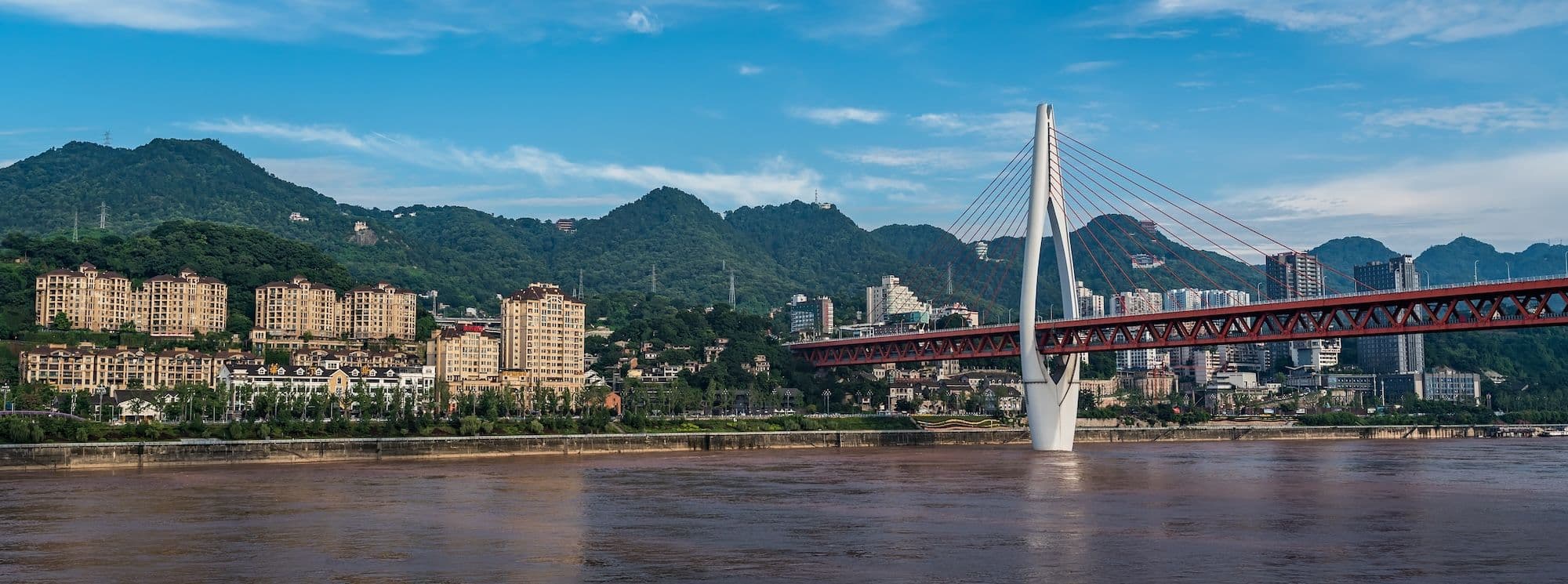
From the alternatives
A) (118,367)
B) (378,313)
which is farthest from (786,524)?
(378,313)

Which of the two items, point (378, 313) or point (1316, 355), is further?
point (1316, 355)

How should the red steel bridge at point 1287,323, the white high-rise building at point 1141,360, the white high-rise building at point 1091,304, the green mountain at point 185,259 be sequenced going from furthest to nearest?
the white high-rise building at point 1091,304 < the white high-rise building at point 1141,360 < the green mountain at point 185,259 < the red steel bridge at point 1287,323

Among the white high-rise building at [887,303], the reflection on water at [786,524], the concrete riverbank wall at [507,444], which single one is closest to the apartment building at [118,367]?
the concrete riverbank wall at [507,444]

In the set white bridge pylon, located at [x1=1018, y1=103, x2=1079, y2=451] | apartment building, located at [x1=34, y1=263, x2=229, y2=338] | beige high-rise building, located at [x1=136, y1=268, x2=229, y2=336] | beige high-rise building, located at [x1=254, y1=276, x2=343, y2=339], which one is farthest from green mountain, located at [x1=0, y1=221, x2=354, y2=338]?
white bridge pylon, located at [x1=1018, y1=103, x2=1079, y2=451]

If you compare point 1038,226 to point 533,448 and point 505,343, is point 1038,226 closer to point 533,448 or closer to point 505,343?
point 533,448

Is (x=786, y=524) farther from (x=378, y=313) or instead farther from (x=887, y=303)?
(x=887, y=303)

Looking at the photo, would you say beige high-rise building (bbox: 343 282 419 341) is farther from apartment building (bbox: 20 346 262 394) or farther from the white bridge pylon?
the white bridge pylon

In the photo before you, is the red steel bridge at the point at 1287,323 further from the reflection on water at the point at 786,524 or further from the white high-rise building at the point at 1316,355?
the white high-rise building at the point at 1316,355
